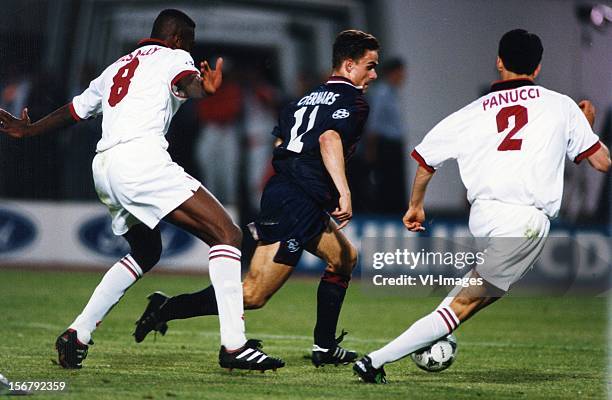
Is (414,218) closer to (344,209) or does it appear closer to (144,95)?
(344,209)

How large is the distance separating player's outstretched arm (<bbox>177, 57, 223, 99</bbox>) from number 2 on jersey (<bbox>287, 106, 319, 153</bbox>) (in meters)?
0.87

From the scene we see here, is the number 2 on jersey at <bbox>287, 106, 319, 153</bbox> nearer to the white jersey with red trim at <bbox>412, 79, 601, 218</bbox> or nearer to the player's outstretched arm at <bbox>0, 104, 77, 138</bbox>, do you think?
the white jersey with red trim at <bbox>412, 79, 601, 218</bbox>

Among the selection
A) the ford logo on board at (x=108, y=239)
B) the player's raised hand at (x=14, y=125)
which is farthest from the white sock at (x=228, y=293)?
the ford logo on board at (x=108, y=239)

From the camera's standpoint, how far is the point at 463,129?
6.43 metres

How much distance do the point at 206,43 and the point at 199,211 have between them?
857 centimetres

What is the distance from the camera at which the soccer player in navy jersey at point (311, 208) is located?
7.13 meters

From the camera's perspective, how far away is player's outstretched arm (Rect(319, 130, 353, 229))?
6.63 m

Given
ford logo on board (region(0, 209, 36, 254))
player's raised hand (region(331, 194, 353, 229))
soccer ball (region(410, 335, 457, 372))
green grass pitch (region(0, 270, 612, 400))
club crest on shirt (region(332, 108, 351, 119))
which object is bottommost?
ford logo on board (region(0, 209, 36, 254))

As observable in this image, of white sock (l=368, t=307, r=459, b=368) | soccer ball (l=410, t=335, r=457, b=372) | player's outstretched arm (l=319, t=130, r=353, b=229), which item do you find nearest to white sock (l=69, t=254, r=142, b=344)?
player's outstretched arm (l=319, t=130, r=353, b=229)

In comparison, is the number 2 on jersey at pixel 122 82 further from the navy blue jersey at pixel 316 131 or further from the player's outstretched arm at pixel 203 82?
the navy blue jersey at pixel 316 131

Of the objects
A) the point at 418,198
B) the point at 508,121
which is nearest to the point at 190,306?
the point at 418,198

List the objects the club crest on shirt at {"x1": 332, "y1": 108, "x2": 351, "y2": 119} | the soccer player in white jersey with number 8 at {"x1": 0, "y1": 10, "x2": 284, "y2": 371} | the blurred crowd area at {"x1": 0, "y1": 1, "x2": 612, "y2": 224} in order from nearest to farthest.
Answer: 1. the soccer player in white jersey with number 8 at {"x1": 0, "y1": 10, "x2": 284, "y2": 371}
2. the club crest on shirt at {"x1": 332, "y1": 108, "x2": 351, "y2": 119}
3. the blurred crowd area at {"x1": 0, "y1": 1, "x2": 612, "y2": 224}

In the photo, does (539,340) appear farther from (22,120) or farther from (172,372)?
(22,120)

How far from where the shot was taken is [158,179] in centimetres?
668
